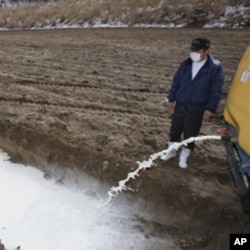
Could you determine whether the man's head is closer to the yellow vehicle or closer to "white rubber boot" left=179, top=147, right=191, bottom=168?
Answer: the yellow vehicle

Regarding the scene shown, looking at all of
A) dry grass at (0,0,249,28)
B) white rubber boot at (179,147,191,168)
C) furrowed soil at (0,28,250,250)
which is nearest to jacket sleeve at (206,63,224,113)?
white rubber boot at (179,147,191,168)

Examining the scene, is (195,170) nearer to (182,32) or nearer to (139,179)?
(139,179)

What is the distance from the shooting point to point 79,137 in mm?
5039

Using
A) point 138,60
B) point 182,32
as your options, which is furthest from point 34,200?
point 182,32

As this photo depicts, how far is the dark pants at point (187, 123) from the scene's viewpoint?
3.86 m

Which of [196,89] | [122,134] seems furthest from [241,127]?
[122,134]

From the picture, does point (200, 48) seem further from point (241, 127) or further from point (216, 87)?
point (241, 127)

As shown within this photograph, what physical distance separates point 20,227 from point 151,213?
127cm

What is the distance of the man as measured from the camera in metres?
3.65

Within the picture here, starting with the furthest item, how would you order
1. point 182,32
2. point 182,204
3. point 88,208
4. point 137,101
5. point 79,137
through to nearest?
point 182,32, point 137,101, point 79,137, point 88,208, point 182,204

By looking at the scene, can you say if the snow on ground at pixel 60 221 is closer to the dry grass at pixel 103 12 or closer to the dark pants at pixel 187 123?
the dark pants at pixel 187 123

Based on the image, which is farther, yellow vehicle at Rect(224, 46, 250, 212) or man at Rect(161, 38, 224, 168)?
man at Rect(161, 38, 224, 168)

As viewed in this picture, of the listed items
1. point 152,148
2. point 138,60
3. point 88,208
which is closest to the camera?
point 88,208

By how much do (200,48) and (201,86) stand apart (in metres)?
0.35
